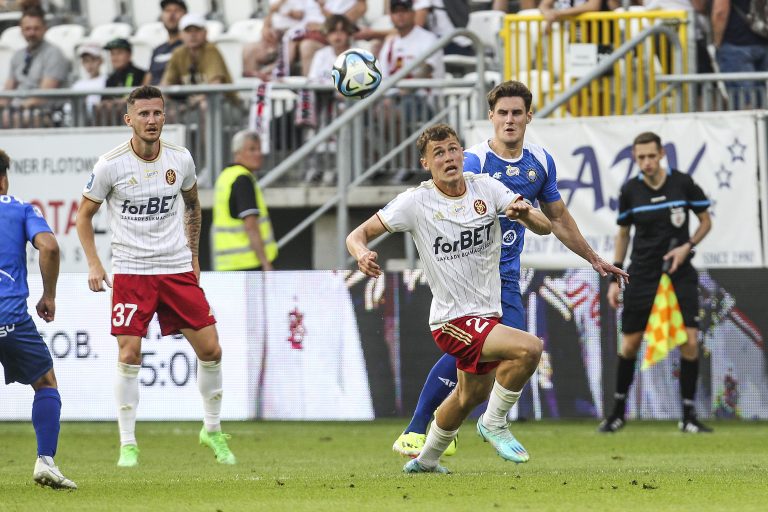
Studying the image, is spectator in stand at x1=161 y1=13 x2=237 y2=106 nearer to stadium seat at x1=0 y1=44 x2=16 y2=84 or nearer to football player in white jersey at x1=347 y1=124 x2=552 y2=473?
stadium seat at x1=0 y1=44 x2=16 y2=84

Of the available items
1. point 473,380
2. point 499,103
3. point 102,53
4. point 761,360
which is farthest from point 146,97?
point 102,53

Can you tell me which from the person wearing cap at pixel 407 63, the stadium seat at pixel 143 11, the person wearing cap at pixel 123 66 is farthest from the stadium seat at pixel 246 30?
the person wearing cap at pixel 407 63

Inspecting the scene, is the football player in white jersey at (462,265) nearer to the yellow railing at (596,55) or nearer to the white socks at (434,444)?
the white socks at (434,444)

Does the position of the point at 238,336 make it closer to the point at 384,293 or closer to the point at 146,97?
the point at 384,293

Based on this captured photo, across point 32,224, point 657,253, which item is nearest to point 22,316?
point 32,224

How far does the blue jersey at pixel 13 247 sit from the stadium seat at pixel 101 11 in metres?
13.7

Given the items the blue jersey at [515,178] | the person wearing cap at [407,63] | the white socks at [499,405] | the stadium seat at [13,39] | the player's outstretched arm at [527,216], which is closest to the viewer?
the player's outstretched arm at [527,216]

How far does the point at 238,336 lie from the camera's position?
1446cm

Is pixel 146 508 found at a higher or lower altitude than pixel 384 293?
lower

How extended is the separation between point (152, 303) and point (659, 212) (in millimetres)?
4957

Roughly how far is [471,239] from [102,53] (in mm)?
12212

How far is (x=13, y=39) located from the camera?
68.6 feet

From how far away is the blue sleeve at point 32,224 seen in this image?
8531 mm

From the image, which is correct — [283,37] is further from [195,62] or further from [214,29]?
[214,29]
